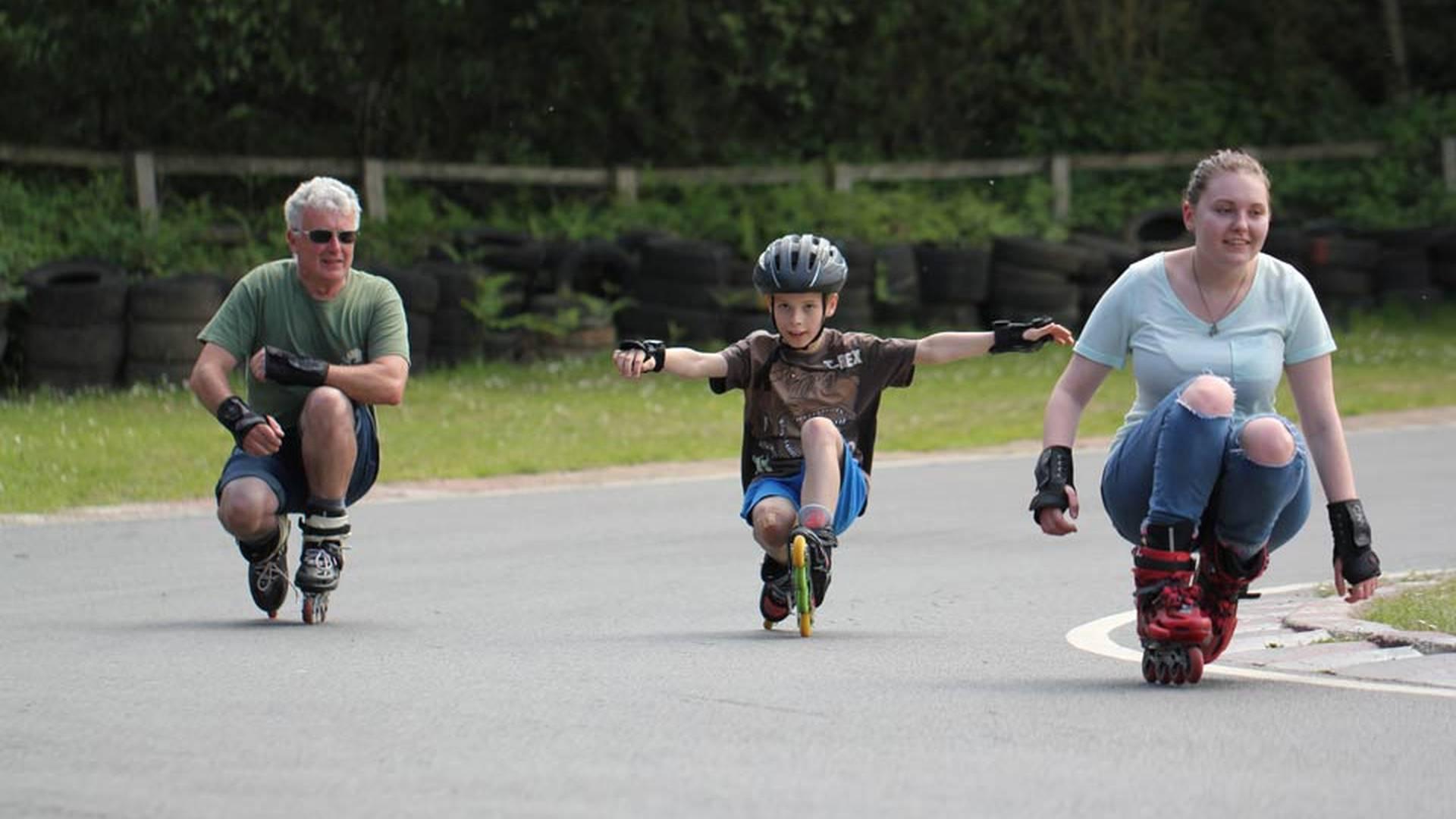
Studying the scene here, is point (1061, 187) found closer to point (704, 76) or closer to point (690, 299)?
point (704, 76)

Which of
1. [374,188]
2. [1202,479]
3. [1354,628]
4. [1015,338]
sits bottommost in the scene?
[1354,628]

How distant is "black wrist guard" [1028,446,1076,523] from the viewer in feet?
25.0

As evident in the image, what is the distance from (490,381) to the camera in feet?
75.6

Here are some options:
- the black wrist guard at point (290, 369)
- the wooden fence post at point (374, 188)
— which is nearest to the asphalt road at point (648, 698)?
the black wrist guard at point (290, 369)

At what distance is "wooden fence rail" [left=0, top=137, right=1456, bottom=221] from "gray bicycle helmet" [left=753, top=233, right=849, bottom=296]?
680 inches

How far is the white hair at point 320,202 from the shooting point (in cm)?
987

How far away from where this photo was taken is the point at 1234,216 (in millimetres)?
7758

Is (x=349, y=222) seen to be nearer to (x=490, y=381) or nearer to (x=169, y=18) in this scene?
(x=490, y=381)

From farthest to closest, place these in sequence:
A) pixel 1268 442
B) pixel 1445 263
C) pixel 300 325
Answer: pixel 1445 263
pixel 300 325
pixel 1268 442

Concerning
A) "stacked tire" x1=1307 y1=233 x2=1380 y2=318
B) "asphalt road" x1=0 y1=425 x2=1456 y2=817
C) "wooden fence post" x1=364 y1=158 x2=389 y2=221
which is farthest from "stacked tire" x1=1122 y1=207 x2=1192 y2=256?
"asphalt road" x1=0 y1=425 x2=1456 y2=817

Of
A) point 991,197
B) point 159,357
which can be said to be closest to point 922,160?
point 991,197

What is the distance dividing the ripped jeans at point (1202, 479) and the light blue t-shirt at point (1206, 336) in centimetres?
13

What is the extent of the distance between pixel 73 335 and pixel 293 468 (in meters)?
12.0

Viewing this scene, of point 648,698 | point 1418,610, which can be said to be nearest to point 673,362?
point 648,698
